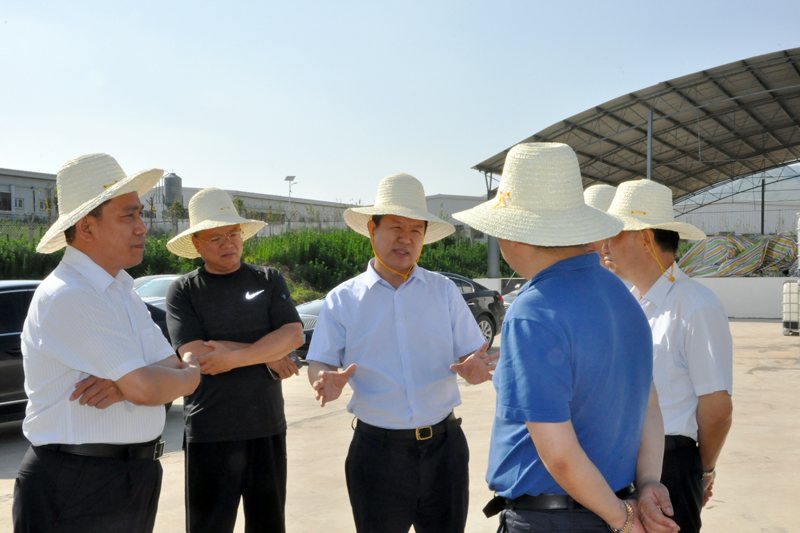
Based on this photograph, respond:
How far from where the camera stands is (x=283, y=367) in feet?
10.6

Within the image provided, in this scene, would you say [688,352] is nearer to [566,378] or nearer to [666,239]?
[666,239]

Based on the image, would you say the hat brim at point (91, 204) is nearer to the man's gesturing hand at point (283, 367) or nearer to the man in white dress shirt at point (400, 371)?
the man in white dress shirt at point (400, 371)

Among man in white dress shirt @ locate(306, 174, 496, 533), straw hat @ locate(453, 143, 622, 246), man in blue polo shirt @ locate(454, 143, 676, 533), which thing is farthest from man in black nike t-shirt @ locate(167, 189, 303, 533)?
straw hat @ locate(453, 143, 622, 246)

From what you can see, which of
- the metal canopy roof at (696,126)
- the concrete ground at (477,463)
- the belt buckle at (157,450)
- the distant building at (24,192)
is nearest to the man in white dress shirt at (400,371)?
the belt buckle at (157,450)

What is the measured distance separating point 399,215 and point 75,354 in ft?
4.91

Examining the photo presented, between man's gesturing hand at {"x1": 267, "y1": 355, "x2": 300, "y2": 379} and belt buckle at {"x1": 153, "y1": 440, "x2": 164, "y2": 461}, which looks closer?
belt buckle at {"x1": 153, "y1": 440, "x2": 164, "y2": 461}

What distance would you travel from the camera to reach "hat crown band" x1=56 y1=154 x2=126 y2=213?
96.6 inches

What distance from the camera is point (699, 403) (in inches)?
95.8

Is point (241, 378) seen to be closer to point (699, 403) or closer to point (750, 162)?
point (699, 403)

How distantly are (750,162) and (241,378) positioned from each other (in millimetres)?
31224

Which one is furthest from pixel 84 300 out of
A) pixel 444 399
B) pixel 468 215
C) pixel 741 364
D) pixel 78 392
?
pixel 741 364

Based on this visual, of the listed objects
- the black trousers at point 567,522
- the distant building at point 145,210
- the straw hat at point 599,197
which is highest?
the distant building at point 145,210

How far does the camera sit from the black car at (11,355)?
19.3 feet

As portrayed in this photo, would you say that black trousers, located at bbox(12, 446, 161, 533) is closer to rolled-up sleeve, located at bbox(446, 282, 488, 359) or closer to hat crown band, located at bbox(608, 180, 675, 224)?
rolled-up sleeve, located at bbox(446, 282, 488, 359)
